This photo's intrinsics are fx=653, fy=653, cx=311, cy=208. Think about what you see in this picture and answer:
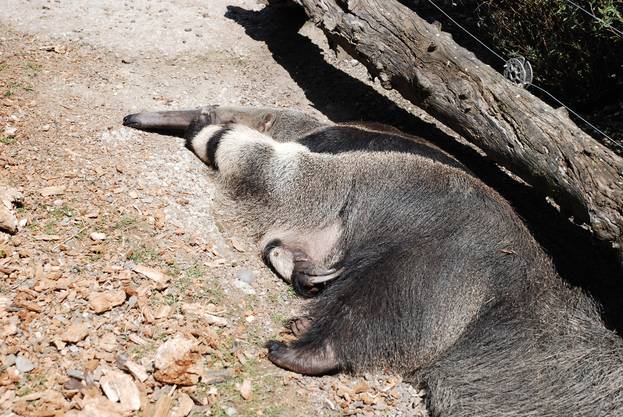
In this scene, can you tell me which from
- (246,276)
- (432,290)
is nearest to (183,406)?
(246,276)

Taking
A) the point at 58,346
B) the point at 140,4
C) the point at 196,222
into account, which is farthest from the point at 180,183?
the point at 140,4

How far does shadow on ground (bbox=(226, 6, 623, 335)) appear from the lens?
416 cm

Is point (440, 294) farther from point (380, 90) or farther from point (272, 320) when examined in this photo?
point (380, 90)

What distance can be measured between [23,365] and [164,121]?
9.43 feet

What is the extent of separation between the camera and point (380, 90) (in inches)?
278

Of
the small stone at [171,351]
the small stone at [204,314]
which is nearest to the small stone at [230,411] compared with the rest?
the small stone at [171,351]

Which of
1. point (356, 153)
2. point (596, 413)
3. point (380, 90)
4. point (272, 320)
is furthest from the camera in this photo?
point (380, 90)

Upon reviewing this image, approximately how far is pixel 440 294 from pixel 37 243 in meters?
2.62

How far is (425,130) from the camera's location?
6371 mm

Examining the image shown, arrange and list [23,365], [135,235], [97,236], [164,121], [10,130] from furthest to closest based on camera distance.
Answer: [164,121], [10,130], [135,235], [97,236], [23,365]

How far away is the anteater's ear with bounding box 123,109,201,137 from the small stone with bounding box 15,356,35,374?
2721 millimetres

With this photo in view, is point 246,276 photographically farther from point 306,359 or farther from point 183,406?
point 183,406

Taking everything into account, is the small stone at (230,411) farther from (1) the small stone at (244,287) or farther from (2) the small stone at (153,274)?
(1) the small stone at (244,287)

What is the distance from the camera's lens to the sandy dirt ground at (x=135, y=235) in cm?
361
